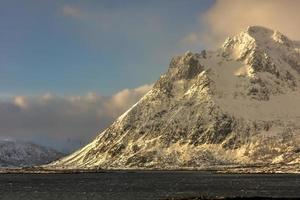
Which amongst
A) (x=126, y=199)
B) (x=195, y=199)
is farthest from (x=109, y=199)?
(x=195, y=199)

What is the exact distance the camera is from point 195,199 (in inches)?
5989

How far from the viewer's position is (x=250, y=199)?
497 feet

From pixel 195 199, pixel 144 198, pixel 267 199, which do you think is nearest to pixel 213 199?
pixel 195 199

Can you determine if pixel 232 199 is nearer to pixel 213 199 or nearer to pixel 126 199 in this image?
pixel 213 199

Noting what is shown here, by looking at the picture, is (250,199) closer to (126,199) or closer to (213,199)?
(213,199)

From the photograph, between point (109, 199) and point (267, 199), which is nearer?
point (267, 199)

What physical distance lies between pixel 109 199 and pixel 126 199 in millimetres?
5900

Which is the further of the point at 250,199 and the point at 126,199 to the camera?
the point at 126,199

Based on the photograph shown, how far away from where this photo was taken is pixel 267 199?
155750mm

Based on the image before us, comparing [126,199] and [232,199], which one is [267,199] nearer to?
[232,199]

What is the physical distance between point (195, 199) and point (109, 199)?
5444 centimetres

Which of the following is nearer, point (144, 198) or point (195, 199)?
point (195, 199)

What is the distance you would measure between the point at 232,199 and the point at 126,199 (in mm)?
55301

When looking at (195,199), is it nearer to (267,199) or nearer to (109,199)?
Answer: (267,199)
